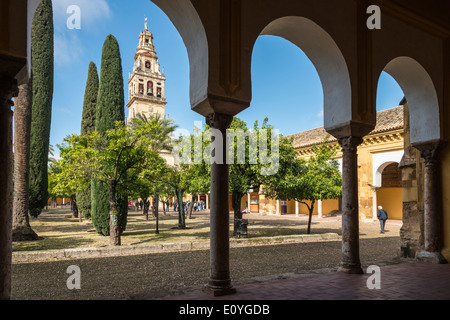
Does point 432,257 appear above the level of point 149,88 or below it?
below

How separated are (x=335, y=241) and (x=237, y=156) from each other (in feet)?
16.4

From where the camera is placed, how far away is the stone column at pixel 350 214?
5535mm

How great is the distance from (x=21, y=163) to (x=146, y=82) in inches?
1474

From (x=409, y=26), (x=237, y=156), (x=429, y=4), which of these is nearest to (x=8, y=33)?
(x=409, y=26)

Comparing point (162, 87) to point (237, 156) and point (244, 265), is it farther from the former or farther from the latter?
point (244, 265)

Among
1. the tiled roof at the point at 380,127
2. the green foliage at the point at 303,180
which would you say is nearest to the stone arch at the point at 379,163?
the tiled roof at the point at 380,127

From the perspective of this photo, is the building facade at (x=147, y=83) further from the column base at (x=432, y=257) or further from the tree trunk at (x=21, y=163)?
the column base at (x=432, y=257)

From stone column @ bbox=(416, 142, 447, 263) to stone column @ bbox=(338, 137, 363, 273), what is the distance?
7.20ft

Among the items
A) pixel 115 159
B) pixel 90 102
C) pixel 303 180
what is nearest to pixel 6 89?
pixel 115 159

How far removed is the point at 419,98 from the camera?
704 centimetres

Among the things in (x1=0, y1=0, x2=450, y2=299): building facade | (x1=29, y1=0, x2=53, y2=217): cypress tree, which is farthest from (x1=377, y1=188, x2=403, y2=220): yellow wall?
(x1=29, y1=0, x2=53, y2=217): cypress tree

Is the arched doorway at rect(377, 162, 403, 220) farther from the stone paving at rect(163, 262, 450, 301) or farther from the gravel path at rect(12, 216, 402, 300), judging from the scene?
the stone paving at rect(163, 262, 450, 301)

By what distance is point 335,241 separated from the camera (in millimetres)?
12367

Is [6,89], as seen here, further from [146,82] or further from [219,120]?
[146,82]
